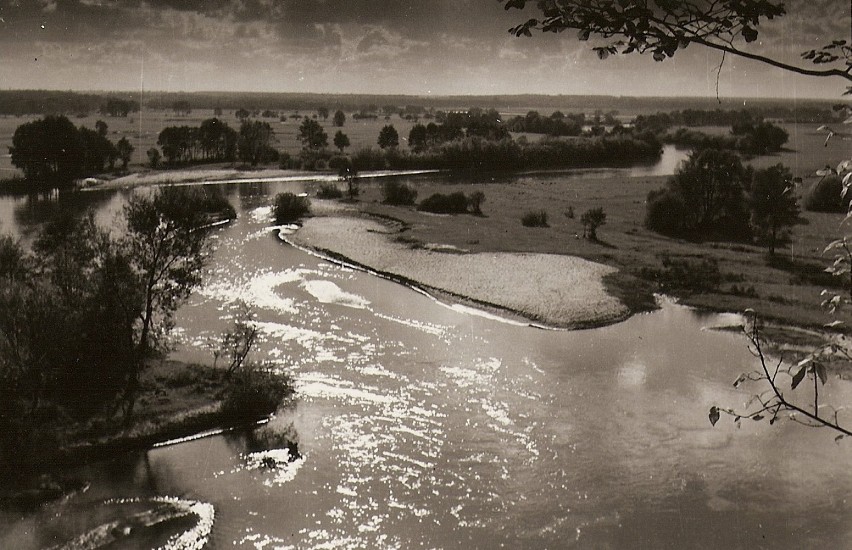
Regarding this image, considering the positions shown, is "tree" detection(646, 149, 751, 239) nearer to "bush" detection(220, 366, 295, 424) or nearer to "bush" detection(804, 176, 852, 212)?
"bush" detection(804, 176, 852, 212)

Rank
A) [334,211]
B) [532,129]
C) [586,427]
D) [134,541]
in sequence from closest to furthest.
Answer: [134,541], [586,427], [334,211], [532,129]

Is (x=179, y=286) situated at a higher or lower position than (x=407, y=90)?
lower

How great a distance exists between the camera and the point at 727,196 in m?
21.5

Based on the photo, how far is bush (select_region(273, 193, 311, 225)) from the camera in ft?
78.0

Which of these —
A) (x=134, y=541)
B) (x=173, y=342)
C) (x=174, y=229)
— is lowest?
(x=134, y=541)

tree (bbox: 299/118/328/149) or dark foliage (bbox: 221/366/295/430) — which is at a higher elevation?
tree (bbox: 299/118/328/149)

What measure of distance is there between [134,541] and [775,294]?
13824 mm

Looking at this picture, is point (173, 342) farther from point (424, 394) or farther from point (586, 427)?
point (586, 427)

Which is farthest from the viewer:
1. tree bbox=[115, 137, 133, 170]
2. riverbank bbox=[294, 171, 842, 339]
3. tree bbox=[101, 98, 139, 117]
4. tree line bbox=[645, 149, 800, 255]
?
tree bbox=[115, 137, 133, 170]

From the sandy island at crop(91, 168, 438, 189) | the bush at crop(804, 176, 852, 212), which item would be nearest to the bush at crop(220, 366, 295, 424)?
the sandy island at crop(91, 168, 438, 189)

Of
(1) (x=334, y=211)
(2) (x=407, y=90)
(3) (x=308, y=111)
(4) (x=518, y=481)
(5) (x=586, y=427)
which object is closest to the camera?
(4) (x=518, y=481)

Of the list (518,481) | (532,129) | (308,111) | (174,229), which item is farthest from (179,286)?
(308,111)

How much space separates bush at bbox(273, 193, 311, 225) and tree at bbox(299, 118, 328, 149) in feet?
29.8

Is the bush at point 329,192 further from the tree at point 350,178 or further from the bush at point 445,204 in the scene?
the bush at point 445,204
